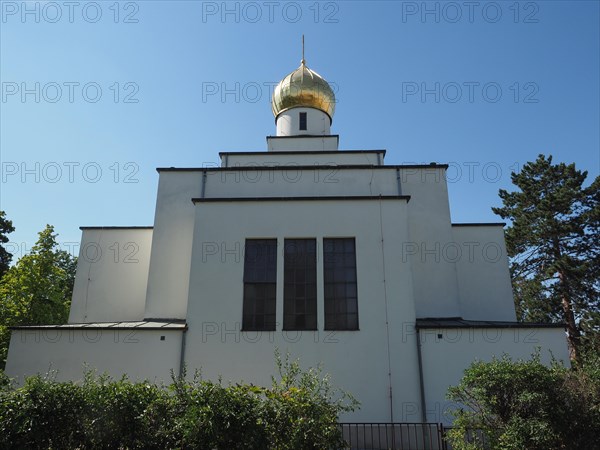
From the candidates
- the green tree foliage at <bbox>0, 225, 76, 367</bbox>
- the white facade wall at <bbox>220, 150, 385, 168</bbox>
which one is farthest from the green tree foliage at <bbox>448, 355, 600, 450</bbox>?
the green tree foliage at <bbox>0, 225, 76, 367</bbox>

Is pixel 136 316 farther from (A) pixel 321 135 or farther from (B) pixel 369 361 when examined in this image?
(A) pixel 321 135

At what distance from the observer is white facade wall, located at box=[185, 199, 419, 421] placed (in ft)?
42.7

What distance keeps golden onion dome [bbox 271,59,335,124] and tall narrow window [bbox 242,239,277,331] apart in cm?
1033

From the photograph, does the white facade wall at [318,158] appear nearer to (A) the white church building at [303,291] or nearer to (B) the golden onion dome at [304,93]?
(A) the white church building at [303,291]

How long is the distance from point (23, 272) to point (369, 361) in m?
16.6

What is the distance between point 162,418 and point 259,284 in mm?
6045

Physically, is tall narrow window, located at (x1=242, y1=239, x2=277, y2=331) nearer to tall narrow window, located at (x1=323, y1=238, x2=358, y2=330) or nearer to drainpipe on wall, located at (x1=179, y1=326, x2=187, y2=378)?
tall narrow window, located at (x1=323, y1=238, x2=358, y2=330)

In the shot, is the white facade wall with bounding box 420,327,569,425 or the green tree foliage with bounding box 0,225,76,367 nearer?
the white facade wall with bounding box 420,327,569,425

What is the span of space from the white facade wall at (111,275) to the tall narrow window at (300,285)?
251 inches

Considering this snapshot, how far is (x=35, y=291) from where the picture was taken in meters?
20.5

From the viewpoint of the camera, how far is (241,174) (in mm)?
17500

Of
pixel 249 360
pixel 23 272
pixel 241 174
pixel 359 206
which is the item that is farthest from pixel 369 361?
pixel 23 272

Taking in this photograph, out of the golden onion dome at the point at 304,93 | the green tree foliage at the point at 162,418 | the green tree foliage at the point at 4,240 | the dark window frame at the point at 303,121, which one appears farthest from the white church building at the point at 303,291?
the green tree foliage at the point at 4,240

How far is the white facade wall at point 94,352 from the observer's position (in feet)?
43.6
